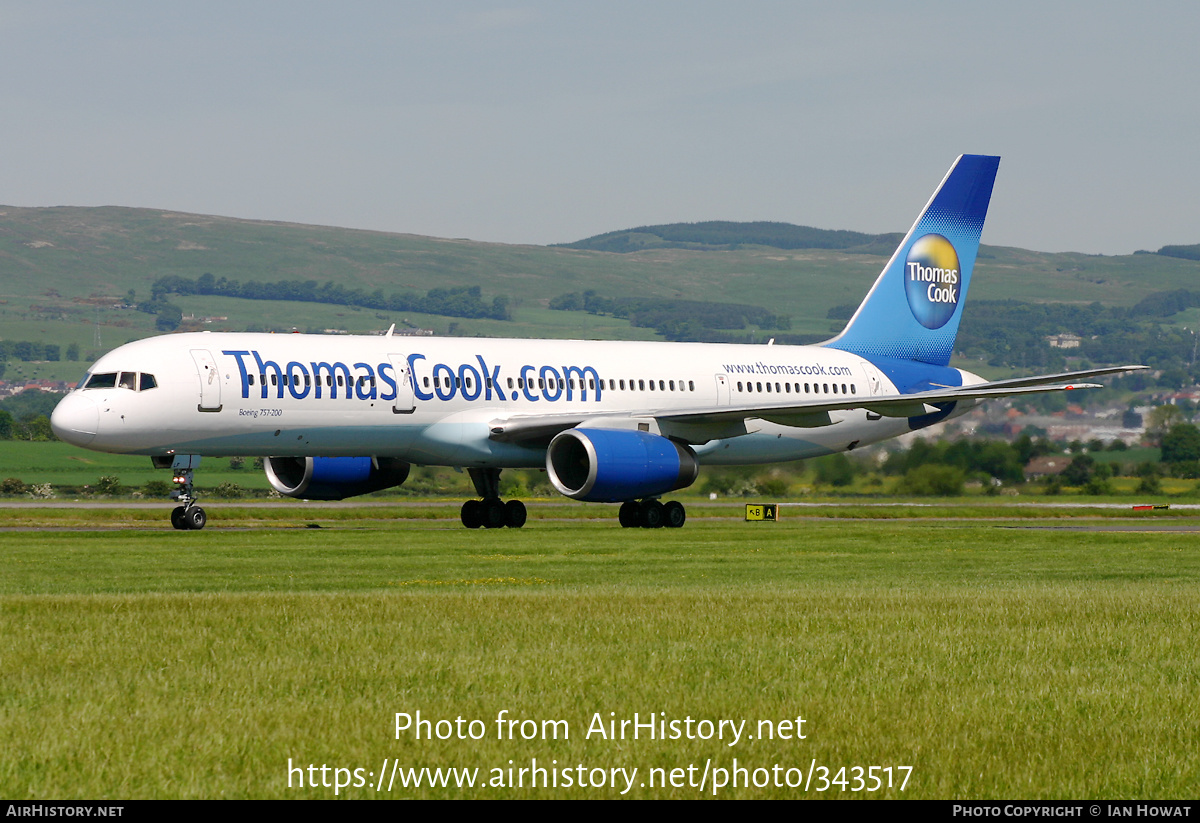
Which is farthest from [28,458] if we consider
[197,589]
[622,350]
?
[197,589]

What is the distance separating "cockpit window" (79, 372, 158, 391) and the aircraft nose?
495 mm

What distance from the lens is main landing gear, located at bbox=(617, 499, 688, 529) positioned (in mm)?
35938

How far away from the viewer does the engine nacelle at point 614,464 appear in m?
32.2

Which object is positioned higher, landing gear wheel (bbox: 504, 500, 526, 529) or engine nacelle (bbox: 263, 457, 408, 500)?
engine nacelle (bbox: 263, 457, 408, 500)

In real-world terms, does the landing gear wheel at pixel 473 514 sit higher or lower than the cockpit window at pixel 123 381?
lower

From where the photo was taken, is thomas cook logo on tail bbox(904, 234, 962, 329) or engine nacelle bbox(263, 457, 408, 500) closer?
engine nacelle bbox(263, 457, 408, 500)

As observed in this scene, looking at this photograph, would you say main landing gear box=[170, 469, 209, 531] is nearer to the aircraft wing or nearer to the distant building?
the aircraft wing

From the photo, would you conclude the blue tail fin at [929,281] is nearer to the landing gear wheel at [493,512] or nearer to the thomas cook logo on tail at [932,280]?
the thomas cook logo on tail at [932,280]

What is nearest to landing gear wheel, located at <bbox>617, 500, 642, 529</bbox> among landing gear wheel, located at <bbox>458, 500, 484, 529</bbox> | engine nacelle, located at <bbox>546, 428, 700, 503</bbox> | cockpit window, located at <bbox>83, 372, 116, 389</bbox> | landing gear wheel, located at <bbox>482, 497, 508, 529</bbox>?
engine nacelle, located at <bbox>546, 428, 700, 503</bbox>

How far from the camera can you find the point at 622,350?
38.1m

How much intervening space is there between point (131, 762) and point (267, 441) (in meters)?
24.4

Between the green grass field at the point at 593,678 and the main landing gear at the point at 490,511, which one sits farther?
the main landing gear at the point at 490,511

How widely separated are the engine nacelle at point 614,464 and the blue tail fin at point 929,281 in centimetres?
1135

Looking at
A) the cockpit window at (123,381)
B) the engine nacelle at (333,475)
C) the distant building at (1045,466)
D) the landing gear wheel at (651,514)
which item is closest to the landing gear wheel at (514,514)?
the engine nacelle at (333,475)
